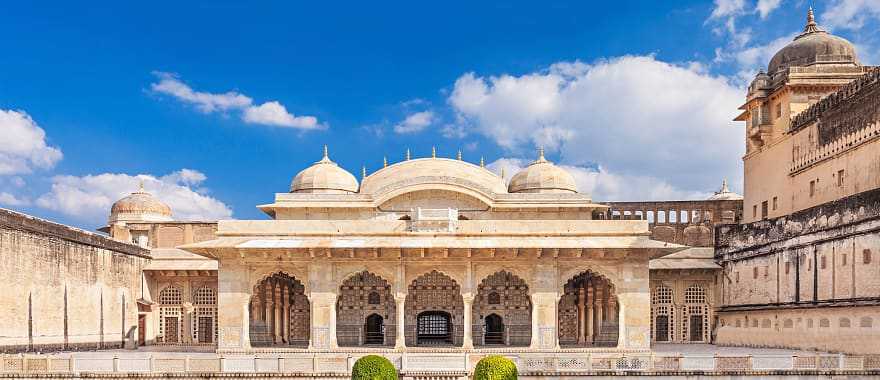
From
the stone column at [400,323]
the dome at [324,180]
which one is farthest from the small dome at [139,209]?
the stone column at [400,323]

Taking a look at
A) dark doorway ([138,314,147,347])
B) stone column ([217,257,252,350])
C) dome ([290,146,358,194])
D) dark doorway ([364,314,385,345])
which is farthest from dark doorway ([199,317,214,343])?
stone column ([217,257,252,350])

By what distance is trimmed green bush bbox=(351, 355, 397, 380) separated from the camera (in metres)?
Result: 13.2

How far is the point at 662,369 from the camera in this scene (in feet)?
48.7

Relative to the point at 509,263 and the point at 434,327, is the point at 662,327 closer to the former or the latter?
the point at 434,327

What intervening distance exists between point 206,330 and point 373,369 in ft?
45.5

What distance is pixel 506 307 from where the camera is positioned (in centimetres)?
2223

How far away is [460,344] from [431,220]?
A: 3.96 meters

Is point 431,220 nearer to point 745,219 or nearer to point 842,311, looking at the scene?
point 842,311

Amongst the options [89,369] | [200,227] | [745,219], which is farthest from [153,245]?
[745,219]

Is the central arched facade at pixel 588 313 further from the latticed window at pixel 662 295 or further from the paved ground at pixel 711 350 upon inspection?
the latticed window at pixel 662 295

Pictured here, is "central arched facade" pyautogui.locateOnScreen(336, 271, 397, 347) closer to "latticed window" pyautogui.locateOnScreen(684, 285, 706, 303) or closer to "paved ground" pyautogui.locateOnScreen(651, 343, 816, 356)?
"paved ground" pyautogui.locateOnScreen(651, 343, 816, 356)

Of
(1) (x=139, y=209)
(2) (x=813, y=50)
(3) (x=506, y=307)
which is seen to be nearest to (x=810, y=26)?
(2) (x=813, y=50)

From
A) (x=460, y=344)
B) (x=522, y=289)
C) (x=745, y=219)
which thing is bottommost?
(x=460, y=344)

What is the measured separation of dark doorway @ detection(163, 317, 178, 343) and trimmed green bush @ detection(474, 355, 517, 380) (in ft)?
50.6
